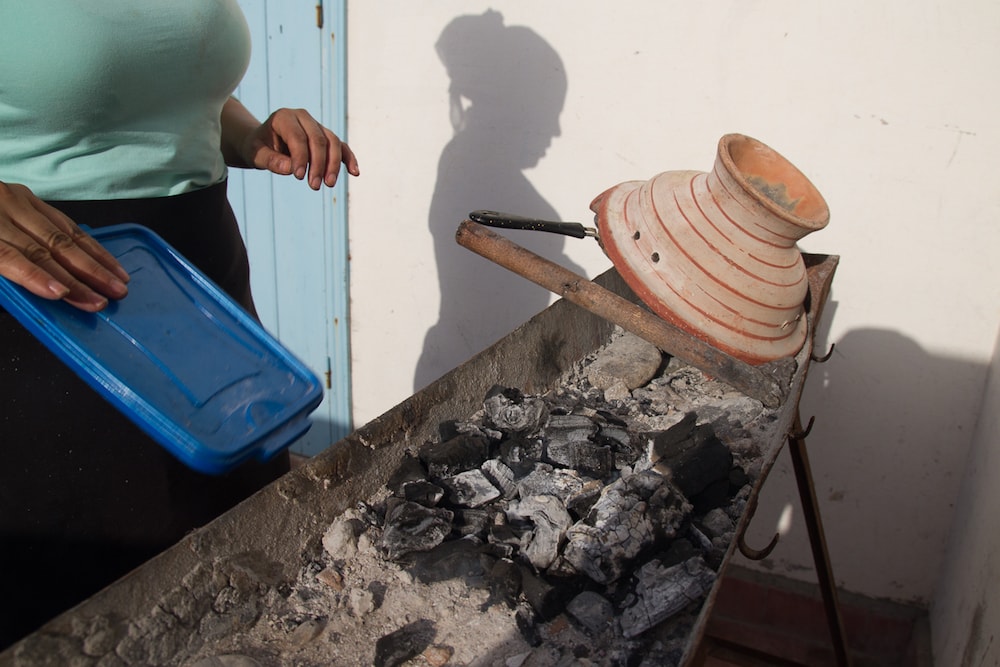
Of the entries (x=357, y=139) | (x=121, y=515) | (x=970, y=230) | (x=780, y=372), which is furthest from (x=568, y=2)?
(x=121, y=515)

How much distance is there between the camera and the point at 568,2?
9.11 ft

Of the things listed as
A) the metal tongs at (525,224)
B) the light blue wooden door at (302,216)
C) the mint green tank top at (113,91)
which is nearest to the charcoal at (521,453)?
the metal tongs at (525,224)

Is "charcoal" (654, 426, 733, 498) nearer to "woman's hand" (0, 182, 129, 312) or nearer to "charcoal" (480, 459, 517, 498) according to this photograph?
"charcoal" (480, 459, 517, 498)

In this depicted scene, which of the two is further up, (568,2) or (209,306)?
(568,2)

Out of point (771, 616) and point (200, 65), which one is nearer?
point (200, 65)

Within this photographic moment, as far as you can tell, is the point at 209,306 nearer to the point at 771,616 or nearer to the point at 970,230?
the point at 970,230

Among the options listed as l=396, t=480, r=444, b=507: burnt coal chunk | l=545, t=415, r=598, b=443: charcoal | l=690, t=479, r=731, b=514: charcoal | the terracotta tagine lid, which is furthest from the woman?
l=690, t=479, r=731, b=514: charcoal

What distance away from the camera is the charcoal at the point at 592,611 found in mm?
1171

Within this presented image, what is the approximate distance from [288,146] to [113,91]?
0.45 meters

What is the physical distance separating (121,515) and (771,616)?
2454 mm

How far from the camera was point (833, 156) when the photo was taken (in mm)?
2529

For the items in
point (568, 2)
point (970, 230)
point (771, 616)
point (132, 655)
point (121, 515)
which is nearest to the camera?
point (132, 655)

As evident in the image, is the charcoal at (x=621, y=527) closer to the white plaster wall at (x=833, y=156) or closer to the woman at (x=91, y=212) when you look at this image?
the woman at (x=91, y=212)

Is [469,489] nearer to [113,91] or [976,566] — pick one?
[113,91]
